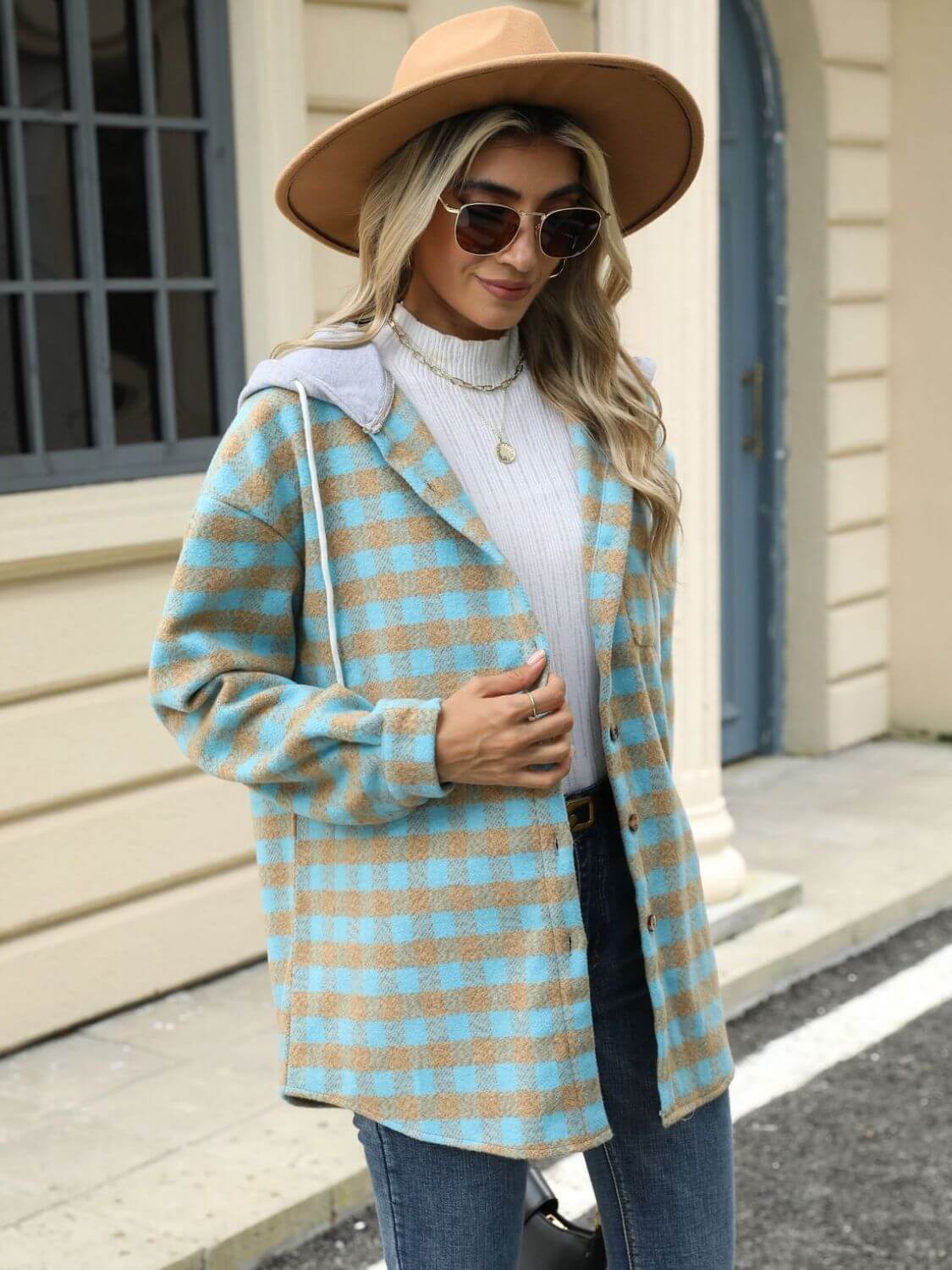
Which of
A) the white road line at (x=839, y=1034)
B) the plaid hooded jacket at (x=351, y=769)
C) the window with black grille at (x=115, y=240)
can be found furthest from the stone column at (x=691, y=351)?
the plaid hooded jacket at (x=351, y=769)

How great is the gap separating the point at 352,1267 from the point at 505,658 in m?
1.93

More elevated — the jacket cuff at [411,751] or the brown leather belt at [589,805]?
the jacket cuff at [411,751]

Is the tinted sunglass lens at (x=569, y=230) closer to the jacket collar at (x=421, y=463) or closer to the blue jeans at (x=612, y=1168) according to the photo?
the jacket collar at (x=421, y=463)

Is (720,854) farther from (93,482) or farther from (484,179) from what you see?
(484,179)

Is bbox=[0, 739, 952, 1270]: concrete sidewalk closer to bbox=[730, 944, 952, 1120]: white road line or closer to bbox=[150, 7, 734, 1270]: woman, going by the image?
bbox=[730, 944, 952, 1120]: white road line

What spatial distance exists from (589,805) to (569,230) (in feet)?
2.29

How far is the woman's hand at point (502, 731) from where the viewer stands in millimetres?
1898

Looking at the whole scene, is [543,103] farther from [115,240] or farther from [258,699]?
[115,240]

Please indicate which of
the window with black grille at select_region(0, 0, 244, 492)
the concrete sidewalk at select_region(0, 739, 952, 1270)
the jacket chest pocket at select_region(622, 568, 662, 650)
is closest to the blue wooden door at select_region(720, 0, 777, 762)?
the concrete sidewalk at select_region(0, 739, 952, 1270)

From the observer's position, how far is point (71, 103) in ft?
14.9

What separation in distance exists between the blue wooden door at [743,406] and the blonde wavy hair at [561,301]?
5.00 metres

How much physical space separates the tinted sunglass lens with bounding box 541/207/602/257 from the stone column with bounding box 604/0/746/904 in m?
2.73

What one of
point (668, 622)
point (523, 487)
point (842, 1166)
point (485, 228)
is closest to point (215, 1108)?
point (842, 1166)

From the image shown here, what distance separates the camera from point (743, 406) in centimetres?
741
